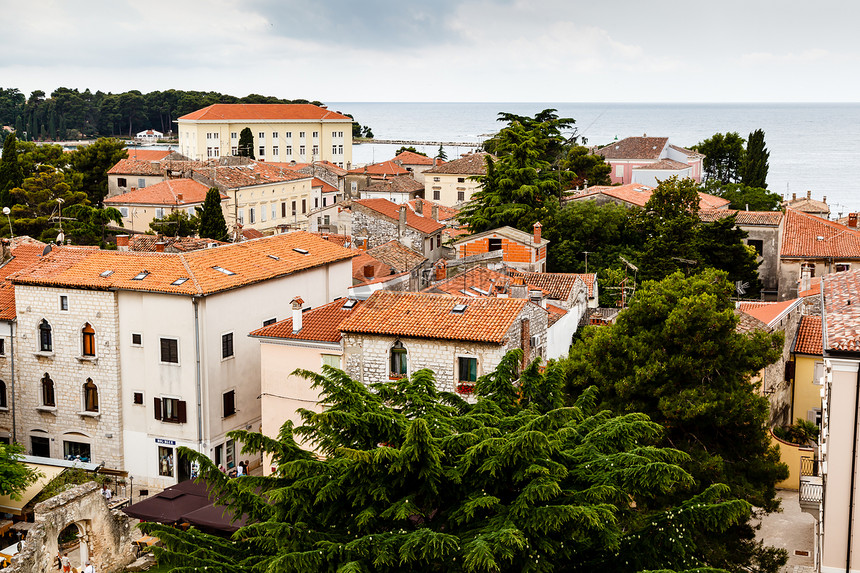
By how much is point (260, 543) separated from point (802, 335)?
797 inches

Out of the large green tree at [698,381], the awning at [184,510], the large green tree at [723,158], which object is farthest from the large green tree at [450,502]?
the large green tree at [723,158]

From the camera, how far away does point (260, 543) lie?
11.7 m

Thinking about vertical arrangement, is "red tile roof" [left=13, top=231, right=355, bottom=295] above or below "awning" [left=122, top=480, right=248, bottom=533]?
above

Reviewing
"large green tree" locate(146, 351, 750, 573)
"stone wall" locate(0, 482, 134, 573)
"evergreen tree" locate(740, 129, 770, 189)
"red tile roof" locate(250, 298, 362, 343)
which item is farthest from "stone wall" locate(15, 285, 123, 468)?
"evergreen tree" locate(740, 129, 770, 189)

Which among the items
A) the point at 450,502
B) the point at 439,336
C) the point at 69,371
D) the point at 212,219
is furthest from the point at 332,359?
the point at 212,219

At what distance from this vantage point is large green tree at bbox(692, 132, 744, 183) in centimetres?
8181

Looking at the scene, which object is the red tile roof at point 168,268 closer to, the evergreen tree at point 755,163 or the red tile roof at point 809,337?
the red tile roof at point 809,337

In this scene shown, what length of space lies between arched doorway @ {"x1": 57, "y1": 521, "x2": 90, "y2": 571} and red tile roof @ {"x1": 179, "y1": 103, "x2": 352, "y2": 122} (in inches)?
3281

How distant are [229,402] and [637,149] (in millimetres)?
53323

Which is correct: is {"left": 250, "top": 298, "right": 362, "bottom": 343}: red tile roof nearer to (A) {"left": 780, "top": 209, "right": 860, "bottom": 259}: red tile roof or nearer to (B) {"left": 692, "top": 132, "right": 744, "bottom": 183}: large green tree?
(A) {"left": 780, "top": 209, "right": 860, "bottom": 259}: red tile roof

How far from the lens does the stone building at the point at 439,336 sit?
23.1 meters

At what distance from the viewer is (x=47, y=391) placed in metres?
29.3

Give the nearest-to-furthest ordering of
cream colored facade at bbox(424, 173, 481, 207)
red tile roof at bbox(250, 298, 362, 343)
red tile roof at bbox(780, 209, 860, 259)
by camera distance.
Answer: red tile roof at bbox(250, 298, 362, 343)
red tile roof at bbox(780, 209, 860, 259)
cream colored facade at bbox(424, 173, 481, 207)

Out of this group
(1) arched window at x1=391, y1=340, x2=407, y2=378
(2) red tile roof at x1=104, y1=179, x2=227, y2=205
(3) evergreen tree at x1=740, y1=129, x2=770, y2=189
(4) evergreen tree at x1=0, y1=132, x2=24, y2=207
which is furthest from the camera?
(3) evergreen tree at x1=740, y1=129, x2=770, y2=189
